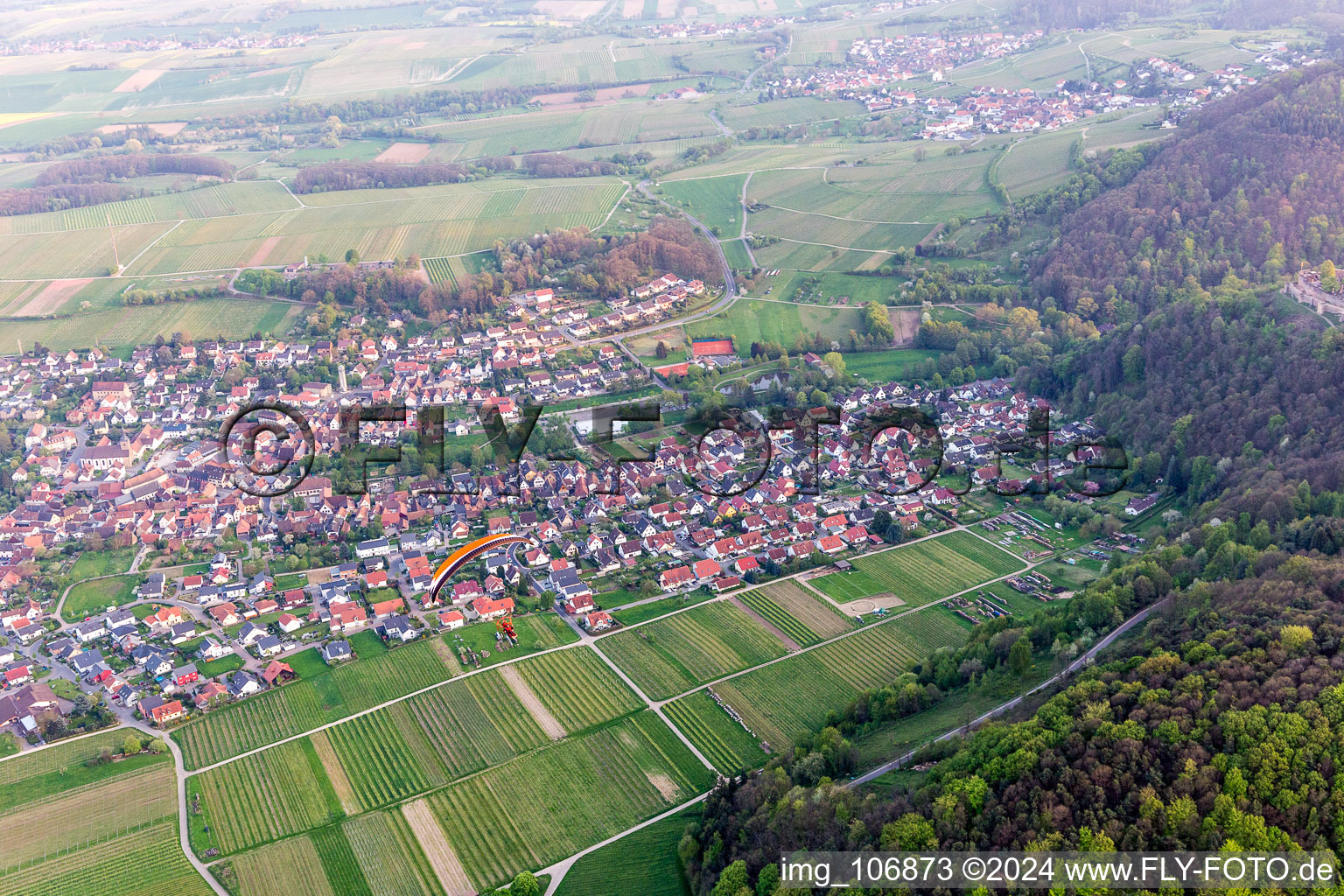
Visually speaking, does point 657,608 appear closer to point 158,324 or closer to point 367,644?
point 367,644

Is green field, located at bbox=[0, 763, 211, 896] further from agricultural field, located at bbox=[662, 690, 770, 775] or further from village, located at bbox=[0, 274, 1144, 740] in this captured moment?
agricultural field, located at bbox=[662, 690, 770, 775]

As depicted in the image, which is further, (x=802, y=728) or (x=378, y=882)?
(x=802, y=728)

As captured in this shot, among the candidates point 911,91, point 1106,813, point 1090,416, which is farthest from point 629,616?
point 911,91

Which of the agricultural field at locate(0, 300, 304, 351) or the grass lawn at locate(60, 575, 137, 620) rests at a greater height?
the agricultural field at locate(0, 300, 304, 351)

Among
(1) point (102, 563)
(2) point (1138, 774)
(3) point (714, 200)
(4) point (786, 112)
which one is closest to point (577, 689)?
(2) point (1138, 774)

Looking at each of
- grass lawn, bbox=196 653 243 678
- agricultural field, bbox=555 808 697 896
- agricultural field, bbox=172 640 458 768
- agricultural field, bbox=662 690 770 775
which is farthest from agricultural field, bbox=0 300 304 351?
agricultural field, bbox=555 808 697 896

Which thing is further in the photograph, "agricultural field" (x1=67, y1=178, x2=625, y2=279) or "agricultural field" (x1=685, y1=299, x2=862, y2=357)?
"agricultural field" (x1=67, y1=178, x2=625, y2=279)

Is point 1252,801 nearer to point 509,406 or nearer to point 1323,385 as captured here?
point 1323,385
